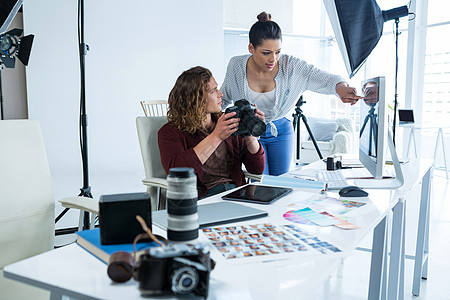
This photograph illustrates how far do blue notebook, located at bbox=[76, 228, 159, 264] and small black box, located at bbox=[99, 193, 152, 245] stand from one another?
0.01 meters

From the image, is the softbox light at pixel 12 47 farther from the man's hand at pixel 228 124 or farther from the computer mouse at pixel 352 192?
the computer mouse at pixel 352 192

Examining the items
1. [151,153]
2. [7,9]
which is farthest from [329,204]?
[7,9]

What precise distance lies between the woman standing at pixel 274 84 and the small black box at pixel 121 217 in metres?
1.42

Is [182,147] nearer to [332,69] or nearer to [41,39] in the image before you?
[41,39]

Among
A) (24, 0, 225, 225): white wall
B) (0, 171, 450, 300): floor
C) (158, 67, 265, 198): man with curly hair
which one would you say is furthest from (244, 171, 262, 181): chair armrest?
(24, 0, 225, 225): white wall

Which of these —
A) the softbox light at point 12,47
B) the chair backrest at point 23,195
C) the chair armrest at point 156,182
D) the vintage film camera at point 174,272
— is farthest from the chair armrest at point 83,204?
the softbox light at point 12,47

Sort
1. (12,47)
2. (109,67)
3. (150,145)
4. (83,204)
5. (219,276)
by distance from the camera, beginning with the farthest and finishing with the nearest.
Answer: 1. (109,67)
2. (12,47)
3. (150,145)
4. (83,204)
5. (219,276)

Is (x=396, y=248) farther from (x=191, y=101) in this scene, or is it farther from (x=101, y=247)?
(x=101, y=247)

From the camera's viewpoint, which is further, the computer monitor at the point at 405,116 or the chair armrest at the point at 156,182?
the computer monitor at the point at 405,116

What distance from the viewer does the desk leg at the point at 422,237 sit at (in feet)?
6.64

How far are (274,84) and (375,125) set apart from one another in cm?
79

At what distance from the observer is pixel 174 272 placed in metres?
0.64

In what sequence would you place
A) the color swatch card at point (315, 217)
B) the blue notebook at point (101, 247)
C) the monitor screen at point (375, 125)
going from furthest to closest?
the monitor screen at point (375, 125) → the color swatch card at point (315, 217) → the blue notebook at point (101, 247)

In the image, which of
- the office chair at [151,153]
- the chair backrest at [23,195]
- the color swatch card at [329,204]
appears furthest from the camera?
the office chair at [151,153]
